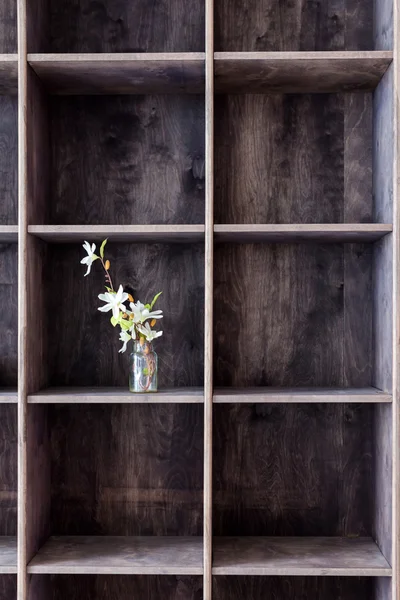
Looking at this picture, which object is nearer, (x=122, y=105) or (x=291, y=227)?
(x=291, y=227)

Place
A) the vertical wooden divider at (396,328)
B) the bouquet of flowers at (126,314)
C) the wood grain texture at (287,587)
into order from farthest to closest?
the wood grain texture at (287,587), the bouquet of flowers at (126,314), the vertical wooden divider at (396,328)

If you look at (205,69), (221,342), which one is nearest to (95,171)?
(205,69)

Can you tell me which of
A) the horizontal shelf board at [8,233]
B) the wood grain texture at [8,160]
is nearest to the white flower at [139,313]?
the horizontal shelf board at [8,233]

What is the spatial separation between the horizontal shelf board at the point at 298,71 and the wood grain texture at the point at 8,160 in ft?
2.51

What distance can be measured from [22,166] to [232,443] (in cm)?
119

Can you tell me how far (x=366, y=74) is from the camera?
2260 mm

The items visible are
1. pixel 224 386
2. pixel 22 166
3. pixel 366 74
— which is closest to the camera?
pixel 22 166

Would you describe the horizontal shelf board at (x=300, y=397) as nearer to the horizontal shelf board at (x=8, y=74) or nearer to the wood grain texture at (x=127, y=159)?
the wood grain texture at (x=127, y=159)

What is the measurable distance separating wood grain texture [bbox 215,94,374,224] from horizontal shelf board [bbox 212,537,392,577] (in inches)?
44.4

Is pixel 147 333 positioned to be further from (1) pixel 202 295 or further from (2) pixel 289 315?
(2) pixel 289 315

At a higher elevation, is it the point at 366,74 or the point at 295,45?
the point at 295,45

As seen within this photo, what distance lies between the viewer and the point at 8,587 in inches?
95.4

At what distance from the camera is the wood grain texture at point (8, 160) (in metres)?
2.45

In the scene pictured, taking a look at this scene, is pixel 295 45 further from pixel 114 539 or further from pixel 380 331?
pixel 114 539
